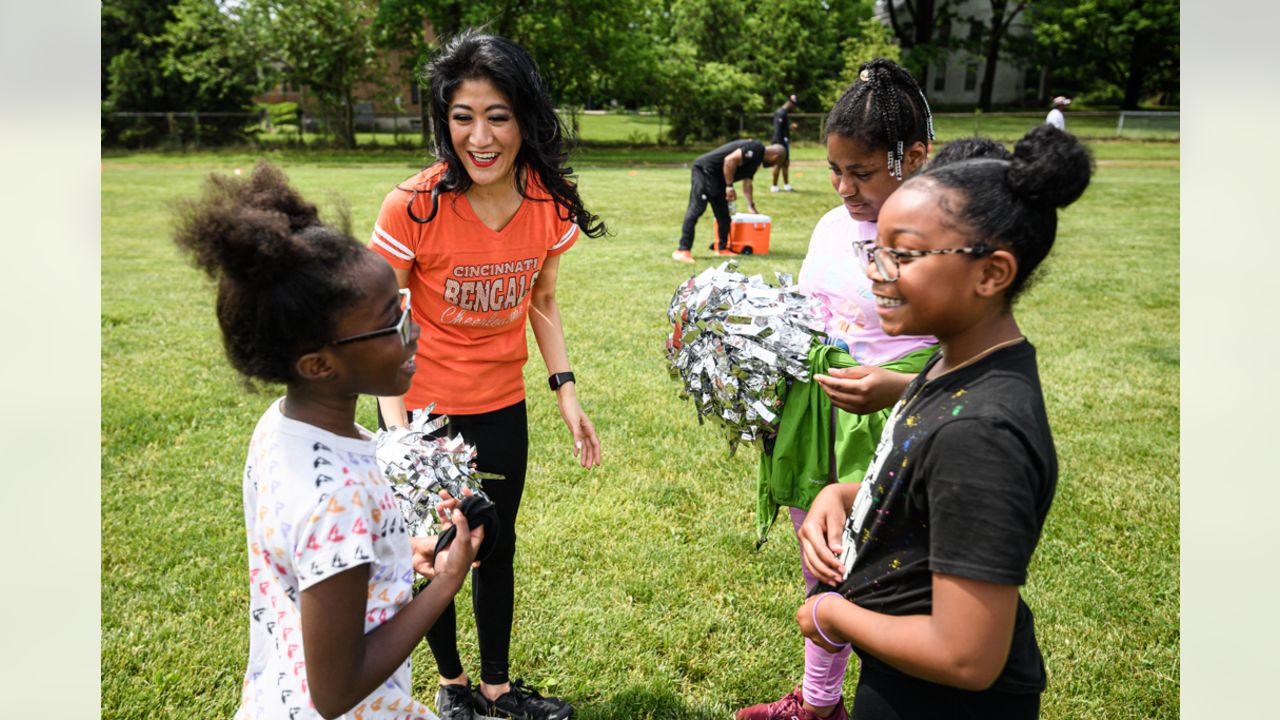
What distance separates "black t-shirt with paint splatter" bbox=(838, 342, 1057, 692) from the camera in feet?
4.72

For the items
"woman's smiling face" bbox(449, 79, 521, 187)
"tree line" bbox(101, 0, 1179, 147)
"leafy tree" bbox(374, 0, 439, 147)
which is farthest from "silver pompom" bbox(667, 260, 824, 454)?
"leafy tree" bbox(374, 0, 439, 147)

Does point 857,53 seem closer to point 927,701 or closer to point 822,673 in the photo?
point 822,673

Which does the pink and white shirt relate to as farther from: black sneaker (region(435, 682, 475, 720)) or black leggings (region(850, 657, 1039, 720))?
black sneaker (region(435, 682, 475, 720))

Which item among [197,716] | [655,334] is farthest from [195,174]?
[197,716]

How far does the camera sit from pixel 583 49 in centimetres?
3200

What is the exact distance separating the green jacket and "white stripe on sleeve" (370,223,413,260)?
1185 millimetres

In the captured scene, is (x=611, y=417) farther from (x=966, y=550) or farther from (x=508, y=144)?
(x=966, y=550)

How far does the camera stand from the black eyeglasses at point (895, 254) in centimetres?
161

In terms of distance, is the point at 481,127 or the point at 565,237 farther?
the point at 565,237

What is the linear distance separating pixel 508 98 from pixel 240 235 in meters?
1.32

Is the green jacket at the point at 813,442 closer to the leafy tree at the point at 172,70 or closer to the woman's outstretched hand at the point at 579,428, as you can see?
the woman's outstretched hand at the point at 579,428

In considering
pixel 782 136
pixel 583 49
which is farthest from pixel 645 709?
pixel 583 49

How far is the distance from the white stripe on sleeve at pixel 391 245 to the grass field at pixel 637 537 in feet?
1.81

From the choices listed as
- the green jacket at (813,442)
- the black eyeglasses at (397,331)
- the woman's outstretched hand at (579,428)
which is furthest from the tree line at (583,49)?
the black eyeglasses at (397,331)
